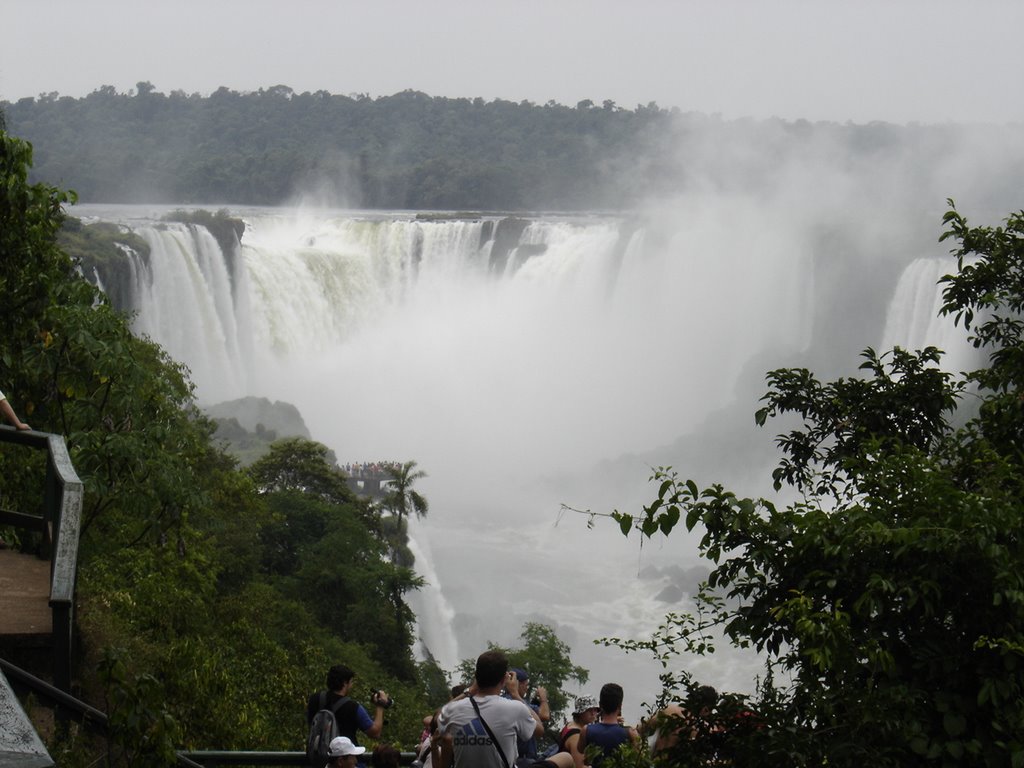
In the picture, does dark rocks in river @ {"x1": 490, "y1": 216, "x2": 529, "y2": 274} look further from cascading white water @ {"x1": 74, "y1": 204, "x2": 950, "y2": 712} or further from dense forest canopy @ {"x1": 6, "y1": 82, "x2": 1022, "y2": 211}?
dense forest canopy @ {"x1": 6, "y1": 82, "x2": 1022, "y2": 211}

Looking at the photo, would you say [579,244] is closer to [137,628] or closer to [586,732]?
[137,628]

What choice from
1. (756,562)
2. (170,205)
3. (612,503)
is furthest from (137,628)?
(170,205)

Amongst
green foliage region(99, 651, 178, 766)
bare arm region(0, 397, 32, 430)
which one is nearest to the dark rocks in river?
bare arm region(0, 397, 32, 430)

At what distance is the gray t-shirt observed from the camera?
3.86 meters

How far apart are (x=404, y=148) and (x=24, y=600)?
95.2m

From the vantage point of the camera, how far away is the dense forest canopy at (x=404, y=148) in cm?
7131

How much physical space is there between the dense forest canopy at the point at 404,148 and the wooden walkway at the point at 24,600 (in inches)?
2195

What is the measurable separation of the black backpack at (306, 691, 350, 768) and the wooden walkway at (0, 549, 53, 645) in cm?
96

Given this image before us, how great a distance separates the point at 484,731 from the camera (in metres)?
3.87

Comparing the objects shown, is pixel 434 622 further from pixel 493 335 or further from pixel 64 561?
pixel 64 561

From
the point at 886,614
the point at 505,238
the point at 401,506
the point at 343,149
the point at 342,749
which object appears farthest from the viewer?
the point at 343,149

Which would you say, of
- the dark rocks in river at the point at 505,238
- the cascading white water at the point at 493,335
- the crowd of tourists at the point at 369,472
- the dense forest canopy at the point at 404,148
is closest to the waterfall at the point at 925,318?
the cascading white water at the point at 493,335

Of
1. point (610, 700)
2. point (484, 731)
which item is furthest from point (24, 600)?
point (610, 700)

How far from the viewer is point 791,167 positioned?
61.8 meters
